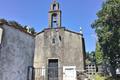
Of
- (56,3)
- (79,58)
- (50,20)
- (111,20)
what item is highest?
(56,3)

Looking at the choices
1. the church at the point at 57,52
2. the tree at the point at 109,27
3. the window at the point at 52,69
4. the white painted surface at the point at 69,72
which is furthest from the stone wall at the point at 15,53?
the window at the point at 52,69

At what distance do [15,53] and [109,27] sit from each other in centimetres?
687

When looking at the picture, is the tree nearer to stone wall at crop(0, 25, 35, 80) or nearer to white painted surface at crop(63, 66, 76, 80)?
white painted surface at crop(63, 66, 76, 80)

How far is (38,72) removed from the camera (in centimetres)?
2114

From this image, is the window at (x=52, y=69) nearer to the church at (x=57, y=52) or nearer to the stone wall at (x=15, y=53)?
the church at (x=57, y=52)

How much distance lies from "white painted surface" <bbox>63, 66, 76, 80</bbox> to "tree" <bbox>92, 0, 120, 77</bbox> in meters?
4.18

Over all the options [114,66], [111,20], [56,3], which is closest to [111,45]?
[111,20]

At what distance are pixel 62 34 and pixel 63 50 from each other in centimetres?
184

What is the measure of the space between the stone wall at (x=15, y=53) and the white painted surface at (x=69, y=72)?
21.7 ft

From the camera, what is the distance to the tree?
14086 mm

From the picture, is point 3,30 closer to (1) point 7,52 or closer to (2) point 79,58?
(1) point 7,52

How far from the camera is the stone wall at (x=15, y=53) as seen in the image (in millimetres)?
10727

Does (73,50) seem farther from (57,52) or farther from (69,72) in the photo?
(69,72)

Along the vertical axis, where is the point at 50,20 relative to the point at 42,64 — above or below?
above
